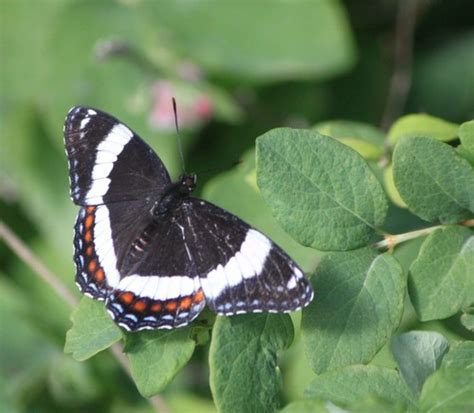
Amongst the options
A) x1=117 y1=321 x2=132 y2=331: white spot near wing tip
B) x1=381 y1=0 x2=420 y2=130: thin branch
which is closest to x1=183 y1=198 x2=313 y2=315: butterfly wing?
x1=117 y1=321 x2=132 y2=331: white spot near wing tip

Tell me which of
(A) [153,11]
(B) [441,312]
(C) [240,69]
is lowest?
(C) [240,69]

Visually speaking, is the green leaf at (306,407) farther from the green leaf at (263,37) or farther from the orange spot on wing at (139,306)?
the green leaf at (263,37)

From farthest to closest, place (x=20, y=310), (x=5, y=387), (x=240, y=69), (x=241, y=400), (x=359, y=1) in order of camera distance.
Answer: (x=359, y=1)
(x=240, y=69)
(x=20, y=310)
(x=5, y=387)
(x=241, y=400)

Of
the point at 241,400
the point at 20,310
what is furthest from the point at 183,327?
the point at 20,310

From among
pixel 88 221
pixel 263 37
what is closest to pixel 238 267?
pixel 88 221

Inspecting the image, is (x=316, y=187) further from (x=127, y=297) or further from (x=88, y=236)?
(x=88, y=236)

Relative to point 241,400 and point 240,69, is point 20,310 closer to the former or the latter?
point 240,69
